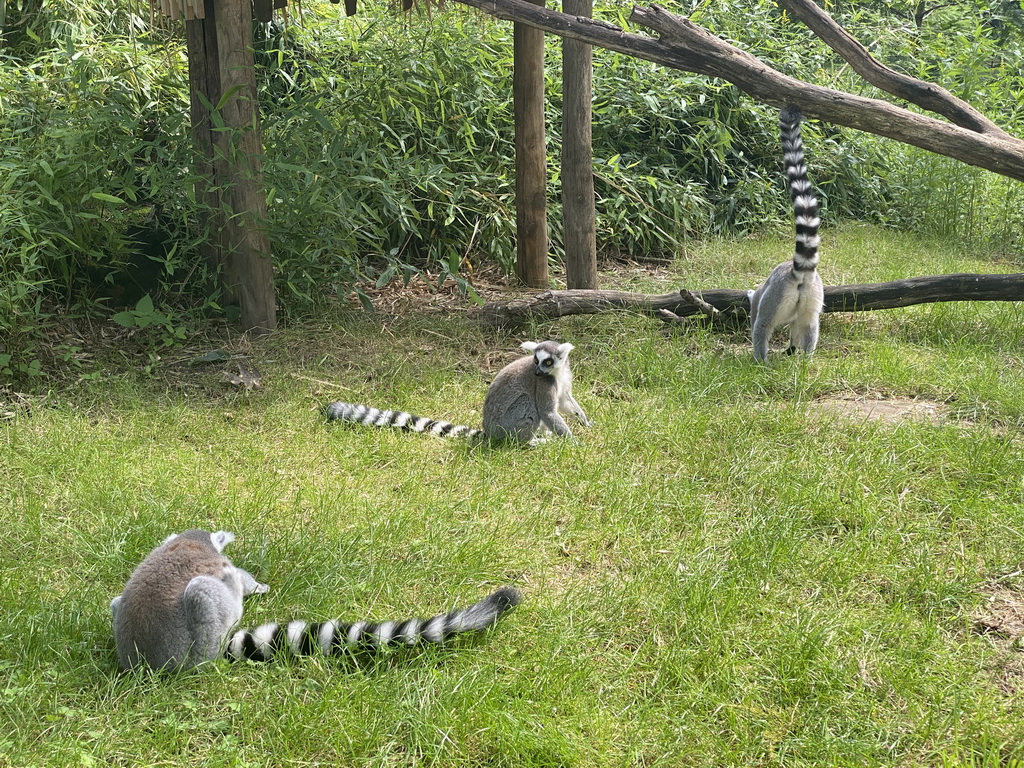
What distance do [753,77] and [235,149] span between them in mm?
3402

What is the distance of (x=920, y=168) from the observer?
10211 millimetres

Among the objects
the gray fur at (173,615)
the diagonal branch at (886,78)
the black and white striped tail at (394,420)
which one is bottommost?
the black and white striped tail at (394,420)

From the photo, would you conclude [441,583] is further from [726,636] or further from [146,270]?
[146,270]

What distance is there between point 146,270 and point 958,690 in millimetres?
5950

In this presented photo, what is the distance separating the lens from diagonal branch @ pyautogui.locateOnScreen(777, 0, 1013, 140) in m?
5.75

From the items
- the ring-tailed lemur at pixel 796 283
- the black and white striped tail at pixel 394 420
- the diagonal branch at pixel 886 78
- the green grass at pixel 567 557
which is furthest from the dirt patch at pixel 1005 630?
the diagonal branch at pixel 886 78

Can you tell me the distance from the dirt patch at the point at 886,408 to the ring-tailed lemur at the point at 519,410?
145cm

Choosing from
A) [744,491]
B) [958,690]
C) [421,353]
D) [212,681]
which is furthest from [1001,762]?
[421,353]

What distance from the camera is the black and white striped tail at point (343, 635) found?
2.78 meters

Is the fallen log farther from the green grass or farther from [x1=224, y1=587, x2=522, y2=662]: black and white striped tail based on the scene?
[x1=224, y1=587, x2=522, y2=662]: black and white striped tail

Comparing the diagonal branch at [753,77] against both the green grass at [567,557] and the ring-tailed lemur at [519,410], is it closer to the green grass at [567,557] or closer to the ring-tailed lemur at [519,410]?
the green grass at [567,557]

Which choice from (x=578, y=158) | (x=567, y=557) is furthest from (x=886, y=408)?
(x=578, y=158)

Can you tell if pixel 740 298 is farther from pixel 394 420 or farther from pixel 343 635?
pixel 343 635

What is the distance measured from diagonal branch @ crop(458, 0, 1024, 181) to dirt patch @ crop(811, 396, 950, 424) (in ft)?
6.04
